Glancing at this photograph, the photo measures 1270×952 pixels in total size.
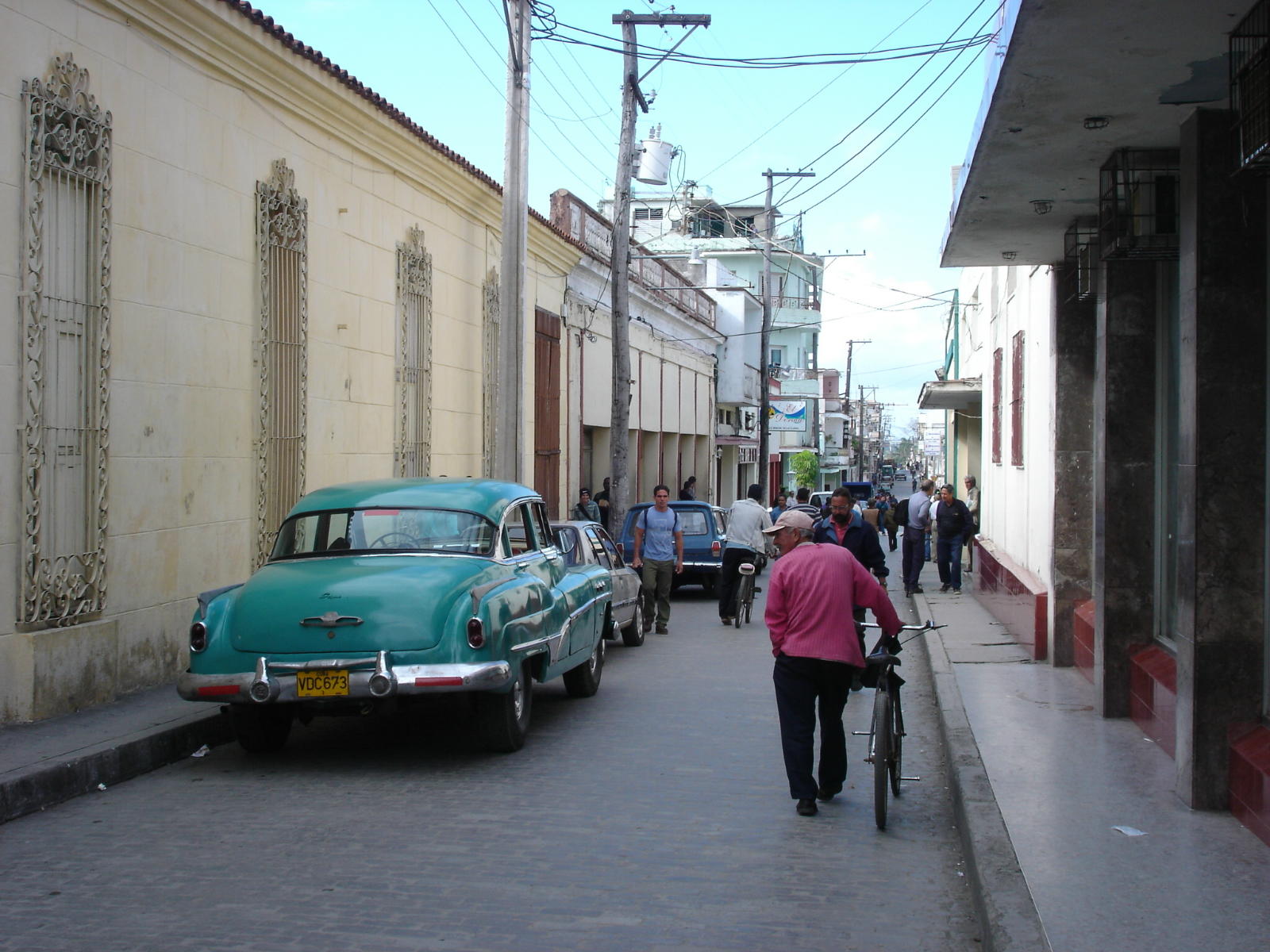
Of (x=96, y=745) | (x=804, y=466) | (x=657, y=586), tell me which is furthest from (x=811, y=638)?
(x=804, y=466)

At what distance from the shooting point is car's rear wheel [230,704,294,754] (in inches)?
331

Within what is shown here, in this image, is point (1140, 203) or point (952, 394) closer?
point (1140, 203)

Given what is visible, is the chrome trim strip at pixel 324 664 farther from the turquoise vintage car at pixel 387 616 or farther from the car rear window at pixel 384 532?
A: the car rear window at pixel 384 532

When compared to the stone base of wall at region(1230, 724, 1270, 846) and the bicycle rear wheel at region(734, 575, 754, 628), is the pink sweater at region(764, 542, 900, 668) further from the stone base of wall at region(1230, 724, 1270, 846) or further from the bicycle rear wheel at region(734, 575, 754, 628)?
the bicycle rear wheel at region(734, 575, 754, 628)

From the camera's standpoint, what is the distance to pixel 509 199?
1753cm

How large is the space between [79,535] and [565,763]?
412cm

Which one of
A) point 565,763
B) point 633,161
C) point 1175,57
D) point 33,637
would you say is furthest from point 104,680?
point 633,161

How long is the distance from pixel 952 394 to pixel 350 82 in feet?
48.1

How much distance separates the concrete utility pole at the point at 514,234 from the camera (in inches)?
682

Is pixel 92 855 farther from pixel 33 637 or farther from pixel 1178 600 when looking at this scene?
pixel 1178 600

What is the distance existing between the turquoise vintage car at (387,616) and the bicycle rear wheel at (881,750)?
2382 millimetres

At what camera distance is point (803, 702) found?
701cm

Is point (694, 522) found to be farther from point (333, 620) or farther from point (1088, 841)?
point (1088, 841)

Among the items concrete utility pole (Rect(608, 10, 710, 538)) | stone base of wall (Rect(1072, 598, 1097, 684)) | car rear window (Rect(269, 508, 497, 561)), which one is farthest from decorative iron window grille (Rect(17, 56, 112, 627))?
concrete utility pole (Rect(608, 10, 710, 538))
